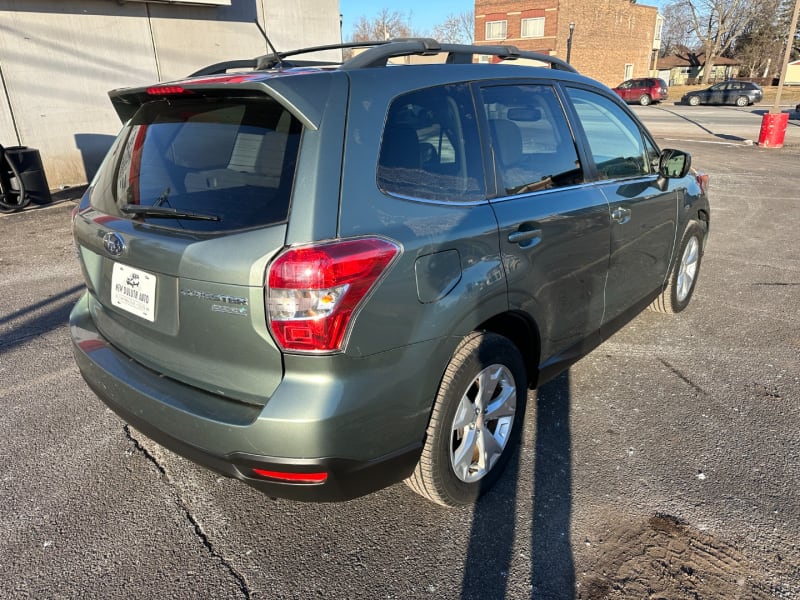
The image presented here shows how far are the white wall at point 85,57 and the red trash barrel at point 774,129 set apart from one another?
13873 mm

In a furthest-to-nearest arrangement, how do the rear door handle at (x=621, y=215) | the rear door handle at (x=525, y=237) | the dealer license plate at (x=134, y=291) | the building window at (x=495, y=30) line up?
1. the building window at (x=495, y=30)
2. the rear door handle at (x=621, y=215)
3. the rear door handle at (x=525, y=237)
4. the dealer license plate at (x=134, y=291)

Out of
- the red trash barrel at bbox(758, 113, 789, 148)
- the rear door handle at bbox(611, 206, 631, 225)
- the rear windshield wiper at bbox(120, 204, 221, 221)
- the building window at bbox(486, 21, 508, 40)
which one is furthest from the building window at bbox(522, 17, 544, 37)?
the rear windshield wiper at bbox(120, 204, 221, 221)

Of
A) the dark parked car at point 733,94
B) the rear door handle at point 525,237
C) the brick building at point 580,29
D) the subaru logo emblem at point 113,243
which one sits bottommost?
the dark parked car at point 733,94

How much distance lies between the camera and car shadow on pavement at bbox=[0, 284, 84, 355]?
4449 mm

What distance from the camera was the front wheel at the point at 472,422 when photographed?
7.50 feet

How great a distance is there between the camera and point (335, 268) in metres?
1.85

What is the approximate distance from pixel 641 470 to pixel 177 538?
2.18 meters

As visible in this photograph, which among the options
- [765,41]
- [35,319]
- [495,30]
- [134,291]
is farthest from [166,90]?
[765,41]

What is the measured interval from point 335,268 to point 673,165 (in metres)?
2.96

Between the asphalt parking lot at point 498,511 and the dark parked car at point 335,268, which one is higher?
the dark parked car at point 335,268

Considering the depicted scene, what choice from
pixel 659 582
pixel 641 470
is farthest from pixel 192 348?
pixel 641 470

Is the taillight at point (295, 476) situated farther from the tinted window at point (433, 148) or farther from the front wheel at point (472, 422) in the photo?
the tinted window at point (433, 148)

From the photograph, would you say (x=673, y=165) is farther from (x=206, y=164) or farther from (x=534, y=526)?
(x=206, y=164)

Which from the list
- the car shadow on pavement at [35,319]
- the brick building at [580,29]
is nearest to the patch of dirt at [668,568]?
the car shadow on pavement at [35,319]
